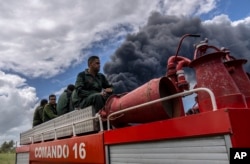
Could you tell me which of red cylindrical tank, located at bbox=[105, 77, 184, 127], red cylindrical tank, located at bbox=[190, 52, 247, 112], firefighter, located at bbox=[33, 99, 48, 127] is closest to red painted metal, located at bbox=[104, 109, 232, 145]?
red cylindrical tank, located at bbox=[105, 77, 184, 127]

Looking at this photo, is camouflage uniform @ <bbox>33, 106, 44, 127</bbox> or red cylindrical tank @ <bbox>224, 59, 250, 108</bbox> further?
camouflage uniform @ <bbox>33, 106, 44, 127</bbox>

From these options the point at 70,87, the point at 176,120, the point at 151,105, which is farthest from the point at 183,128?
the point at 70,87

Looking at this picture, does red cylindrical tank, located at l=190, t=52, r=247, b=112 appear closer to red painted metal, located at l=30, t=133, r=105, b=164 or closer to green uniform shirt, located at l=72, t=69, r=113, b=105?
red painted metal, located at l=30, t=133, r=105, b=164

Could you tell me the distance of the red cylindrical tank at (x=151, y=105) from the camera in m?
2.88

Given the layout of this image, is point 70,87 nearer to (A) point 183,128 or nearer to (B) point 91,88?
(B) point 91,88

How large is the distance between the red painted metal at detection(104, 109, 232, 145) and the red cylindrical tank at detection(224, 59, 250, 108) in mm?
825

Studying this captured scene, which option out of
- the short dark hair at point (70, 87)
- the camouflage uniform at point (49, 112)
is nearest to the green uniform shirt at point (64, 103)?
the short dark hair at point (70, 87)

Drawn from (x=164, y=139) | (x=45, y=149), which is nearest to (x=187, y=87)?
(x=164, y=139)

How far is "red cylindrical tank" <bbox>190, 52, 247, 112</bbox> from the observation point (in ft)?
7.93

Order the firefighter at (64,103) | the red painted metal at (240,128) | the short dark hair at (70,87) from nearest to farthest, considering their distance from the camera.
→ 1. the red painted metal at (240,128)
2. the firefighter at (64,103)
3. the short dark hair at (70,87)

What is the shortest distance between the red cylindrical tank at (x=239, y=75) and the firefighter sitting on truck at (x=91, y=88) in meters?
1.91

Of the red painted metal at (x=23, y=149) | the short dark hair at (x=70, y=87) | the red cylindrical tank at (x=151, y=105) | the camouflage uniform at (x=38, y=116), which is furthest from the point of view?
the camouflage uniform at (x=38, y=116)

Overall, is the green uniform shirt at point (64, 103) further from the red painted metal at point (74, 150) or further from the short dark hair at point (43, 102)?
the short dark hair at point (43, 102)

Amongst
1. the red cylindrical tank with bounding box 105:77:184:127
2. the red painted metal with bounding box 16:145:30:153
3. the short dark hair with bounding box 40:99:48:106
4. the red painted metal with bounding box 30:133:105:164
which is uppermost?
the short dark hair with bounding box 40:99:48:106
